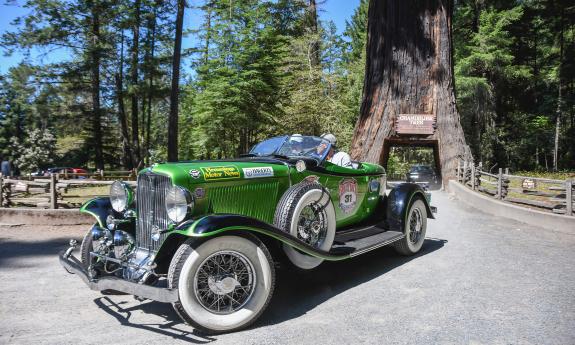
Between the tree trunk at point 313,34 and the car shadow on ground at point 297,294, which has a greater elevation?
the tree trunk at point 313,34

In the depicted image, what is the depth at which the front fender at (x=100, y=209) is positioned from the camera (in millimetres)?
4781

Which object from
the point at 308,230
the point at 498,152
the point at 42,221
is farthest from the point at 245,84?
the point at 498,152

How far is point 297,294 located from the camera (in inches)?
187

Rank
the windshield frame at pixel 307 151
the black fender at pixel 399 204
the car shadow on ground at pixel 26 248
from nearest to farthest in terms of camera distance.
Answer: the windshield frame at pixel 307 151 → the black fender at pixel 399 204 → the car shadow on ground at pixel 26 248

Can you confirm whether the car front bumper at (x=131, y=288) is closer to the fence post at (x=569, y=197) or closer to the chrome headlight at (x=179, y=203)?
the chrome headlight at (x=179, y=203)

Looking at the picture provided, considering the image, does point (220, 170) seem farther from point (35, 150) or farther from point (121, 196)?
point (35, 150)

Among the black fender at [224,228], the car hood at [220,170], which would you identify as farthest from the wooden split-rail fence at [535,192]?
the black fender at [224,228]

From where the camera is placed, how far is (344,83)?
3291 centimetres

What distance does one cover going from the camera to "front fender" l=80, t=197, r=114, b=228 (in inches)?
188

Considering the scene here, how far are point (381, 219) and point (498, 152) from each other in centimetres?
3315

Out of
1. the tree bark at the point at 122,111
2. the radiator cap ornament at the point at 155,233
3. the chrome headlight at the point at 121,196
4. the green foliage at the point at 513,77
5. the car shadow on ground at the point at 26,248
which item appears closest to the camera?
the radiator cap ornament at the point at 155,233

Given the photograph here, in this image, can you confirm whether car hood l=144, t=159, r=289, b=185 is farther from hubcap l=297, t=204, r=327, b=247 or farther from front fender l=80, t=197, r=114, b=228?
front fender l=80, t=197, r=114, b=228

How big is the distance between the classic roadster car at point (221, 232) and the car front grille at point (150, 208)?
0.4 inches

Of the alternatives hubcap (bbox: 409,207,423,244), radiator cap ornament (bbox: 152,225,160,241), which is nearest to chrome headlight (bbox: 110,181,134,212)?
radiator cap ornament (bbox: 152,225,160,241)
